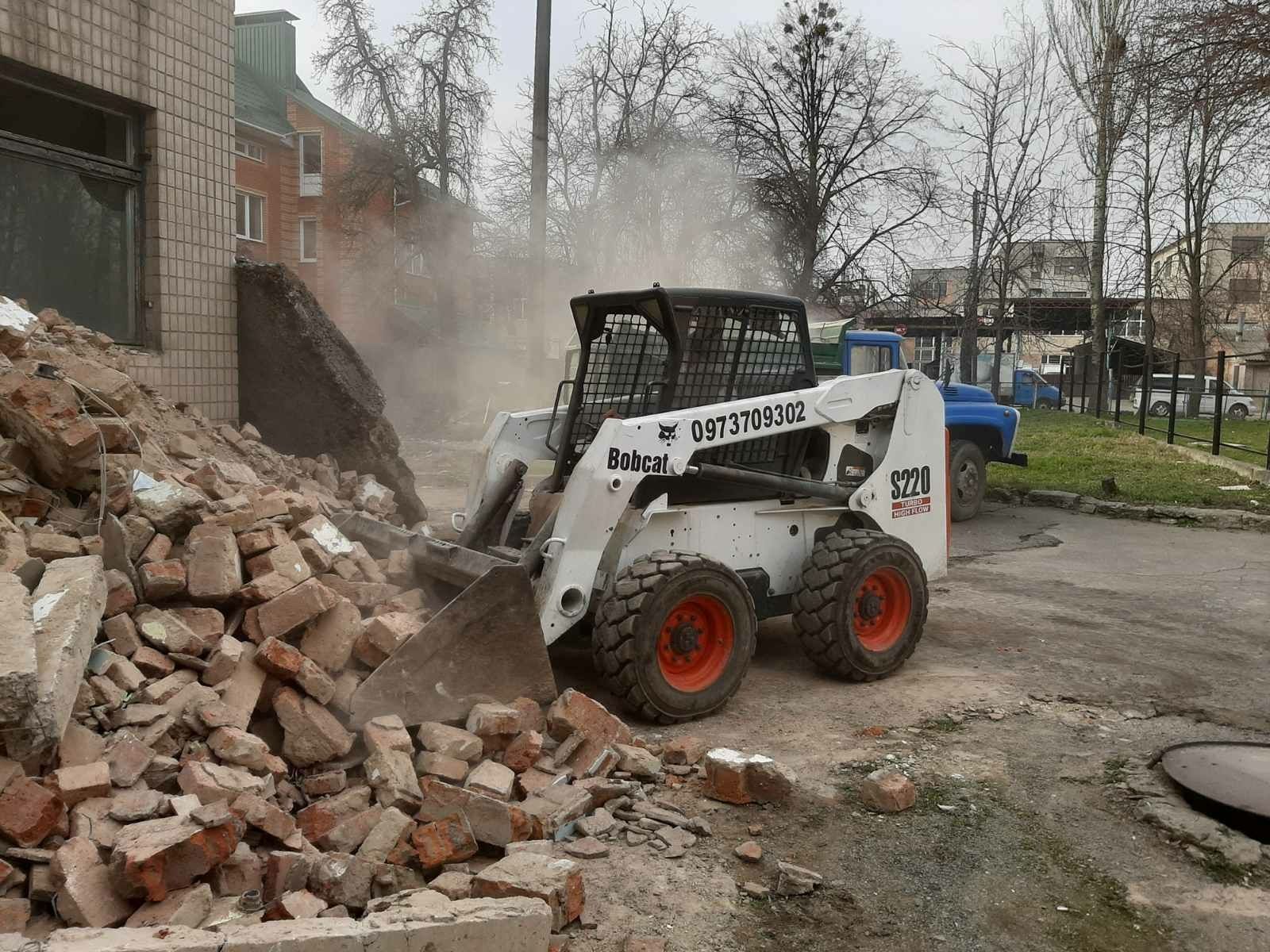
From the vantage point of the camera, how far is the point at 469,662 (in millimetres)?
4609

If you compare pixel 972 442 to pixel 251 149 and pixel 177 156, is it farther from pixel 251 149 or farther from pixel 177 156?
pixel 251 149

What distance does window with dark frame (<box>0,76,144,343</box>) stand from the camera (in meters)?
6.63

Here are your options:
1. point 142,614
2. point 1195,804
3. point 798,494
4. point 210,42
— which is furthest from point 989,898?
point 210,42

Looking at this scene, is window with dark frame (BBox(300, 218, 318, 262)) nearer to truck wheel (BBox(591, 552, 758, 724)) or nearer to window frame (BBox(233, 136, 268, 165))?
window frame (BBox(233, 136, 268, 165))

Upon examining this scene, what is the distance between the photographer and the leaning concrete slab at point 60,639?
10.3 ft

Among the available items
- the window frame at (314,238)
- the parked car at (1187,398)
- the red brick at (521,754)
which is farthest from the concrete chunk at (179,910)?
the window frame at (314,238)

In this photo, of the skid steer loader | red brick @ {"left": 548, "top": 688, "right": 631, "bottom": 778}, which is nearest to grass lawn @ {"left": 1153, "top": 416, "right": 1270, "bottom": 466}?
the skid steer loader

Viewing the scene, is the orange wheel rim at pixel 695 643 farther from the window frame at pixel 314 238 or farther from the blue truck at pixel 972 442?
the window frame at pixel 314 238

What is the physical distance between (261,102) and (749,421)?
3231cm

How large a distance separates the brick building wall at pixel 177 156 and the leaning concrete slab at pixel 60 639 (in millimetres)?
3479

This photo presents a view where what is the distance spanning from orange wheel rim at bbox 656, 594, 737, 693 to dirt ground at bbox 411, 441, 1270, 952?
24 cm

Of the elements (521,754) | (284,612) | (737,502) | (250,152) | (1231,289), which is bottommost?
→ (521,754)

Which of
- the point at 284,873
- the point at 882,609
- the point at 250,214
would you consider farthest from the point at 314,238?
the point at 284,873

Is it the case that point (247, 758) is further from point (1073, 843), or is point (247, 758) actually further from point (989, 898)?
point (1073, 843)
